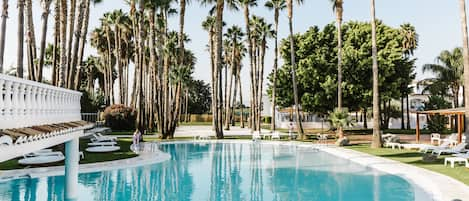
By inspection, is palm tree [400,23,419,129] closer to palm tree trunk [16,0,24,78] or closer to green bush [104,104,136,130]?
green bush [104,104,136,130]

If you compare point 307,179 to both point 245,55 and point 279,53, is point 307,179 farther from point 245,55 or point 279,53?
point 245,55

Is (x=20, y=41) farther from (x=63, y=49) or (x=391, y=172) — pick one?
(x=391, y=172)

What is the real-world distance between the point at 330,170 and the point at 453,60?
39.2 meters

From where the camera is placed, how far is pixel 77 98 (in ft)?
37.8

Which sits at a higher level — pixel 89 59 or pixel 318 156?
pixel 89 59

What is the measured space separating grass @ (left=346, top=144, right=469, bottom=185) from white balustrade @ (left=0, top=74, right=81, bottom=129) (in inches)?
466

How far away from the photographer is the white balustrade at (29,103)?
505 cm

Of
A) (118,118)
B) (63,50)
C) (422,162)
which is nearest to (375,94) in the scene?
(422,162)

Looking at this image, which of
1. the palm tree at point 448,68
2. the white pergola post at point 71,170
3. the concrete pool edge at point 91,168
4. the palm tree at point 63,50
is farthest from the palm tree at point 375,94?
the palm tree at point 448,68

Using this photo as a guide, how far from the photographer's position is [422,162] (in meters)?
16.8

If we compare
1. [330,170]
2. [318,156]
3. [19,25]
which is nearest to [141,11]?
[19,25]

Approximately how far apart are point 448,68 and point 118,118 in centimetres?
4071

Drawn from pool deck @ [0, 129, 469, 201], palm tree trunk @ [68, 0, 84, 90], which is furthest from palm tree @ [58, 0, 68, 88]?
pool deck @ [0, 129, 469, 201]

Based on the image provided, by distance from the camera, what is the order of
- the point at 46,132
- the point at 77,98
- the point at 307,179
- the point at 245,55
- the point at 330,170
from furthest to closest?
the point at 245,55 → the point at 330,170 → the point at 307,179 → the point at 77,98 → the point at 46,132
